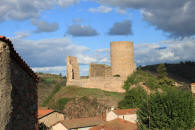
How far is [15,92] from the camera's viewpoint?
735cm

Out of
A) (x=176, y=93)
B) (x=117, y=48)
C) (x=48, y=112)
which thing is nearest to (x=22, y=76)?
(x=176, y=93)

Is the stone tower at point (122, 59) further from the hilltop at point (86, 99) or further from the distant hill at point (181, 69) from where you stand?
the distant hill at point (181, 69)

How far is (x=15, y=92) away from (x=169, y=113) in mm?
23462

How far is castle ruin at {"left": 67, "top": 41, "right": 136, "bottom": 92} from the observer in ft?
179

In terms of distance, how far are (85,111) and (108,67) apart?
546 inches

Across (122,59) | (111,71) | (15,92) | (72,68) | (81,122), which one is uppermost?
(122,59)

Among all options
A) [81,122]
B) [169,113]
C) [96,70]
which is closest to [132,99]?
[81,122]

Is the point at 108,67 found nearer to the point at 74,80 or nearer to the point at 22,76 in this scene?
the point at 74,80

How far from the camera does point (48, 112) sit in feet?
139

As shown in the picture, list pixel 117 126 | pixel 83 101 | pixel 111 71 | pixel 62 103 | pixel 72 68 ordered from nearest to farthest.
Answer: pixel 117 126, pixel 83 101, pixel 62 103, pixel 72 68, pixel 111 71

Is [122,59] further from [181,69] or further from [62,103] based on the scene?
[181,69]

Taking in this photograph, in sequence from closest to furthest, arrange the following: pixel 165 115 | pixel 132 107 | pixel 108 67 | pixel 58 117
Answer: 1. pixel 165 115
2. pixel 58 117
3. pixel 132 107
4. pixel 108 67

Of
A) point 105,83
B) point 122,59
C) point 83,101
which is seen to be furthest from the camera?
point 122,59

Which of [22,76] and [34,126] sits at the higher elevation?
[22,76]
